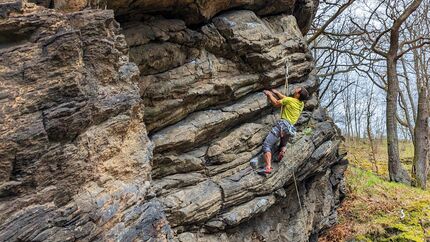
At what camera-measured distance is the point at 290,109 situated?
31.9 ft

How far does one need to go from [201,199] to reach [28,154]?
409cm

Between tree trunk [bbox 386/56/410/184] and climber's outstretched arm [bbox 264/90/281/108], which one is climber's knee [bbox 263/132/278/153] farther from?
tree trunk [bbox 386/56/410/184]

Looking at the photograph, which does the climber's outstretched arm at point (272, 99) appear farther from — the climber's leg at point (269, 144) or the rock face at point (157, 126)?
the climber's leg at point (269, 144)

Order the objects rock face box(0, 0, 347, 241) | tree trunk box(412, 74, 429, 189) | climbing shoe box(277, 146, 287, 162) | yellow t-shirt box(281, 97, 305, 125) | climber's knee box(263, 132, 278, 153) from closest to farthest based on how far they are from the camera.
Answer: rock face box(0, 0, 347, 241) → climber's knee box(263, 132, 278, 153) → climbing shoe box(277, 146, 287, 162) → yellow t-shirt box(281, 97, 305, 125) → tree trunk box(412, 74, 429, 189)

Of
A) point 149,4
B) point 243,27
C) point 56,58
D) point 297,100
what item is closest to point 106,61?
point 56,58

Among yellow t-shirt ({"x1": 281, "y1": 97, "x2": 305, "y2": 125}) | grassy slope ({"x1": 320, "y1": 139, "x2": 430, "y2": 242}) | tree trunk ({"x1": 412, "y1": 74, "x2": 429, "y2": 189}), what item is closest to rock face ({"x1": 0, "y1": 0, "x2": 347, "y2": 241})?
yellow t-shirt ({"x1": 281, "y1": 97, "x2": 305, "y2": 125})

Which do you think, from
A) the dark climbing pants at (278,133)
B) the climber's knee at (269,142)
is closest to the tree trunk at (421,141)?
the dark climbing pants at (278,133)

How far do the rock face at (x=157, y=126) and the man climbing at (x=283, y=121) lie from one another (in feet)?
0.88

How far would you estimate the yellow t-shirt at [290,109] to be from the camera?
9664mm

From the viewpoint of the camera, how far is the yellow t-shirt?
966 cm

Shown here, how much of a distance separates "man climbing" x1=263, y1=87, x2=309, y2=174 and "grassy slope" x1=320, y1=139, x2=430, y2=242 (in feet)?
14.5

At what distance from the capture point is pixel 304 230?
10672 millimetres

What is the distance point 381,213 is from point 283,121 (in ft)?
18.6

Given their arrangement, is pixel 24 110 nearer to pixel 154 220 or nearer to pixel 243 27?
pixel 154 220
